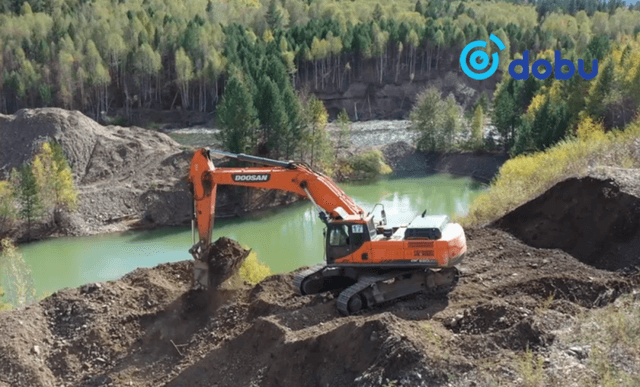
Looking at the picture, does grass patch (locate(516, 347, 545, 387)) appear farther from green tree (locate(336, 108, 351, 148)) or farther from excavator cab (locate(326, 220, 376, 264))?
green tree (locate(336, 108, 351, 148))

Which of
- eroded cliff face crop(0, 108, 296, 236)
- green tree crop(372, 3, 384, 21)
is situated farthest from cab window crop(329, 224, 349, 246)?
green tree crop(372, 3, 384, 21)

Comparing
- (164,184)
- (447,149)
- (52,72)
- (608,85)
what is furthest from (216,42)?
(608,85)

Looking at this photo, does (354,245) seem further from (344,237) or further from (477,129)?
(477,129)

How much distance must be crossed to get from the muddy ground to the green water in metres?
12.2

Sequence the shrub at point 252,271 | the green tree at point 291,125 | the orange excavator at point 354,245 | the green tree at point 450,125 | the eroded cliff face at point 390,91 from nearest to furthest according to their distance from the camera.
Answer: the orange excavator at point 354,245
the shrub at point 252,271
the green tree at point 291,125
the green tree at point 450,125
the eroded cliff face at point 390,91

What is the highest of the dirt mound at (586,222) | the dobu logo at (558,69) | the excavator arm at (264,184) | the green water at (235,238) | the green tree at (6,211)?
the dobu logo at (558,69)

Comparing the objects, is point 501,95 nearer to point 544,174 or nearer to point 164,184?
point 164,184

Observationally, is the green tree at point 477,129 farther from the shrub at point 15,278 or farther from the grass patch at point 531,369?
the grass patch at point 531,369

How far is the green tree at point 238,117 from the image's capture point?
4059 centimetres

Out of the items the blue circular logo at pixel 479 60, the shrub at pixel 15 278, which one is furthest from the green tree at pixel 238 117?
the blue circular logo at pixel 479 60

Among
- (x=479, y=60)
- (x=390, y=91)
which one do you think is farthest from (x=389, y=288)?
(x=479, y=60)

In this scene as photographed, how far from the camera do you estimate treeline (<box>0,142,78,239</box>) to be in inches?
1335

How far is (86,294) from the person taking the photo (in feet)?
49.6

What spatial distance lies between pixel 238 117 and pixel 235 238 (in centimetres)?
920
